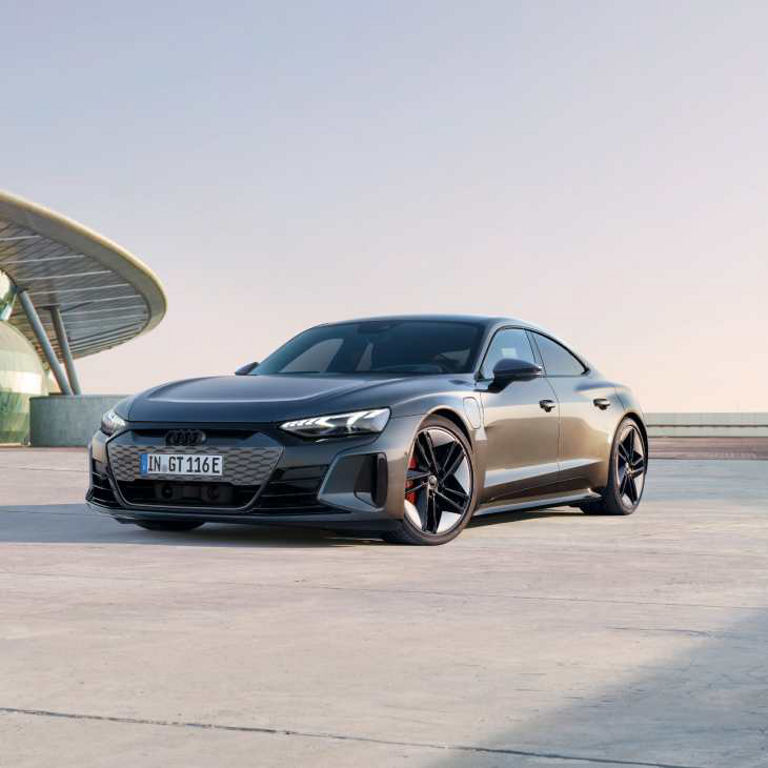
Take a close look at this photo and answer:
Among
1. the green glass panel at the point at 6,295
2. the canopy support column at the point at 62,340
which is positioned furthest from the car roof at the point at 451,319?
the canopy support column at the point at 62,340

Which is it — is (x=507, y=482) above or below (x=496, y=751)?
below

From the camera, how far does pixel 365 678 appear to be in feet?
12.3

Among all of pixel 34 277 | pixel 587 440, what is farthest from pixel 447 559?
pixel 34 277

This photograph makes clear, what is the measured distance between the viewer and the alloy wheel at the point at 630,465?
969 centimetres

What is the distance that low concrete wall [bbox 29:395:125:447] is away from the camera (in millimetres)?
33406

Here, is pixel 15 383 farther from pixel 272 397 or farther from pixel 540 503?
pixel 272 397

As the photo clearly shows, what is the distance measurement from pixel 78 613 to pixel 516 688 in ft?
6.05

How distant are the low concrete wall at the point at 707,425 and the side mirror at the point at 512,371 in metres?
41.4

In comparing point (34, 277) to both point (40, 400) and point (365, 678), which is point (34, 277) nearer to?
point (40, 400)

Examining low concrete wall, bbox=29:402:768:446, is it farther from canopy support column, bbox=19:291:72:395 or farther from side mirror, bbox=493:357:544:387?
side mirror, bbox=493:357:544:387

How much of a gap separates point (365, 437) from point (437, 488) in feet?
1.98

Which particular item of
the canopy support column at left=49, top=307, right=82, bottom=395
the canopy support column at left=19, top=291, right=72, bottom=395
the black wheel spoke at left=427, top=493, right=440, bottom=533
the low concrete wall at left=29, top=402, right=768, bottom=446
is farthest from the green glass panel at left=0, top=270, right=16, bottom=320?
the black wheel spoke at left=427, top=493, right=440, bottom=533

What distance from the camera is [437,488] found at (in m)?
7.53

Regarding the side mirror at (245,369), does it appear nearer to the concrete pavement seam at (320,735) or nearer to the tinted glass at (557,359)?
the tinted glass at (557,359)
